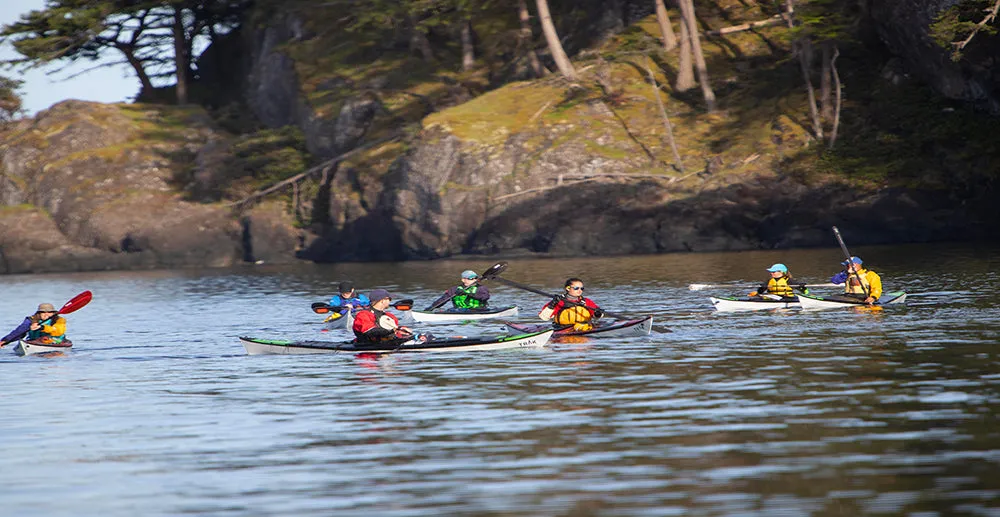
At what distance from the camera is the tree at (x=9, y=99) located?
8069 centimetres

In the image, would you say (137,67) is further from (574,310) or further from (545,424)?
(545,424)

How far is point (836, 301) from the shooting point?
30.8 metres

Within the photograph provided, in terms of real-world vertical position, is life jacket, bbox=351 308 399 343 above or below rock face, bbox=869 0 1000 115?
below

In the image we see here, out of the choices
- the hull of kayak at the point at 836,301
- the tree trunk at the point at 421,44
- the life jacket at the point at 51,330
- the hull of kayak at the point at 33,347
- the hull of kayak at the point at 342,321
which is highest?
the tree trunk at the point at 421,44

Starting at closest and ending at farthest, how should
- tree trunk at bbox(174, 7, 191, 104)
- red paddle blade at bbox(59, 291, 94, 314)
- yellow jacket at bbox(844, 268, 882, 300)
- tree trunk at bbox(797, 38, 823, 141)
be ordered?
1. red paddle blade at bbox(59, 291, 94, 314)
2. yellow jacket at bbox(844, 268, 882, 300)
3. tree trunk at bbox(797, 38, 823, 141)
4. tree trunk at bbox(174, 7, 191, 104)

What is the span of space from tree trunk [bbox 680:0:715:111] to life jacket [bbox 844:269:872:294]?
33283mm

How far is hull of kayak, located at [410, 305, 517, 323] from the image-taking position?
3375cm

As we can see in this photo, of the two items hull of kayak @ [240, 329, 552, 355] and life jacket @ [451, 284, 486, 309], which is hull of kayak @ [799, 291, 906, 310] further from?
life jacket @ [451, 284, 486, 309]

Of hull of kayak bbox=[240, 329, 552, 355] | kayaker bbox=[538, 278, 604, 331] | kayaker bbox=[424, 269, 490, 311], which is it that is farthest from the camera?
kayaker bbox=[424, 269, 490, 311]

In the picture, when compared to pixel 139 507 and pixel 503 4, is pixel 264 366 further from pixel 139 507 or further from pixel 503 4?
pixel 503 4

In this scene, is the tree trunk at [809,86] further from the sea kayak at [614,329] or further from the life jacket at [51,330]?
the life jacket at [51,330]

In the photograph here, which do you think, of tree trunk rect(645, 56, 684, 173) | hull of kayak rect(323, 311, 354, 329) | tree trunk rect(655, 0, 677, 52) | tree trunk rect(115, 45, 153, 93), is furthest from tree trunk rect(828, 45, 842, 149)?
tree trunk rect(115, 45, 153, 93)

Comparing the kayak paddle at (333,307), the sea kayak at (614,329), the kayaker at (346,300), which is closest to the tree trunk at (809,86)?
the kayaker at (346,300)

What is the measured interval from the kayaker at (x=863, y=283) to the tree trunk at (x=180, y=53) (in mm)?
65236
